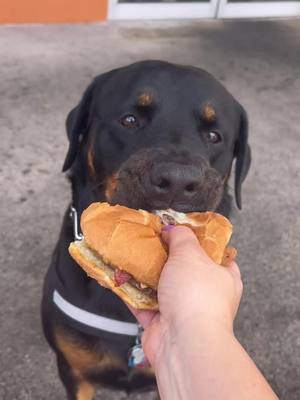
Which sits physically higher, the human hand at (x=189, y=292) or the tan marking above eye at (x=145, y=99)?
the tan marking above eye at (x=145, y=99)

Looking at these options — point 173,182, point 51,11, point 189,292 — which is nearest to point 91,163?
point 173,182

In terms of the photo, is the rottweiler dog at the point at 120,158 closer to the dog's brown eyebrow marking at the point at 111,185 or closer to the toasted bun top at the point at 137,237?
the dog's brown eyebrow marking at the point at 111,185

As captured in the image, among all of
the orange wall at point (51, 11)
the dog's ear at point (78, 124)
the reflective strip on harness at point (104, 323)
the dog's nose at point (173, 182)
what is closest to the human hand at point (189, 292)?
the dog's nose at point (173, 182)

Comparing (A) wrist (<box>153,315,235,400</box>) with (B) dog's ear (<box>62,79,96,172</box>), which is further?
(B) dog's ear (<box>62,79,96,172</box>)

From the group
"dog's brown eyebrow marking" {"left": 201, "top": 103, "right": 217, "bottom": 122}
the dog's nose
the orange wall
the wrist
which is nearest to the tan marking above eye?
"dog's brown eyebrow marking" {"left": 201, "top": 103, "right": 217, "bottom": 122}

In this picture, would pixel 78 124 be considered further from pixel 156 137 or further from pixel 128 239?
pixel 128 239

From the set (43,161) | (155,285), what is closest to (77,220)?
(155,285)

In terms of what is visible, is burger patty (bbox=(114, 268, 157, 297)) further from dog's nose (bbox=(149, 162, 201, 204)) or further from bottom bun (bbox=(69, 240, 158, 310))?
dog's nose (bbox=(149, 162, 201, 204))
